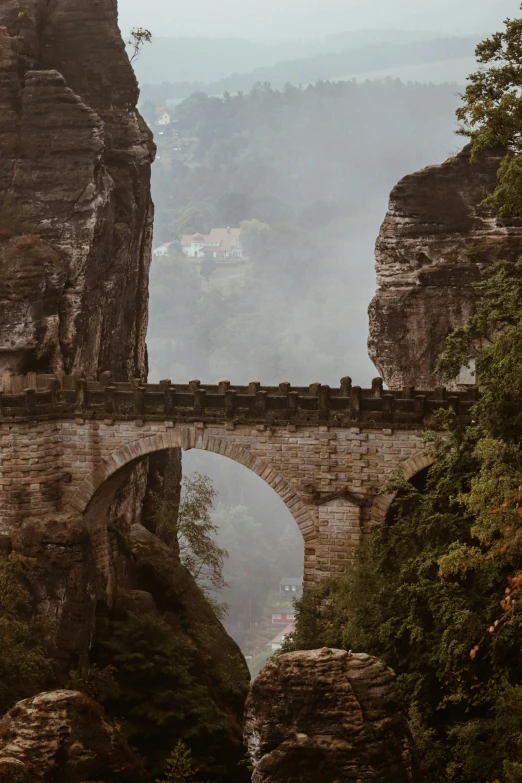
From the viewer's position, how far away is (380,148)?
7854 inches

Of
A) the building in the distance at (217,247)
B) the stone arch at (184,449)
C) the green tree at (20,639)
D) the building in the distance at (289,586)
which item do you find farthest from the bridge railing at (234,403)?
the building in the distance at (217,247)

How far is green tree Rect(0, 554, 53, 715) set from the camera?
29141mm

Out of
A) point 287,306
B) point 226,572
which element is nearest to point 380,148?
point 287,306

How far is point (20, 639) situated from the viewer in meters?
31.4

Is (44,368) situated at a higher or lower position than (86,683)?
higher

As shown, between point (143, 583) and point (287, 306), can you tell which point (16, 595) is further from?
point (287, 306)

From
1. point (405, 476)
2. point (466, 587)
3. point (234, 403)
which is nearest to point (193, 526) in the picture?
point (234, 403)

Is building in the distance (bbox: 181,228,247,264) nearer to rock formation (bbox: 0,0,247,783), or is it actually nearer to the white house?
the white house

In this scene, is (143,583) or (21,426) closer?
(21,426)

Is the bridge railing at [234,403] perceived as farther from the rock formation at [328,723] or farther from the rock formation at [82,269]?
the rock formation at [328,723]

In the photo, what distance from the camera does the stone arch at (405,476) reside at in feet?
107

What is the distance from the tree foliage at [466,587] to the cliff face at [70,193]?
49.5 ft

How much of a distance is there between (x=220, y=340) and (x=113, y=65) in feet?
340

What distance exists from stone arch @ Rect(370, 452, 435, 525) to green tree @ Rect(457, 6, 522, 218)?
8409 millimetres
